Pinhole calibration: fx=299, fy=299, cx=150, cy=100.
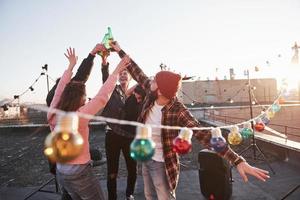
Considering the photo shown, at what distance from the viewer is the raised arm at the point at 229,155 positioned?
8.61 feet

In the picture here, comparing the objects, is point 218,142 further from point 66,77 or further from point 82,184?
point 66,77

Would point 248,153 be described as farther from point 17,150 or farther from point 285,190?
Answer: point 17,150

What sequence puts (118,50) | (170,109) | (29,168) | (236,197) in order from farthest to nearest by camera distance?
(29,168)
(236,197)
(118,50)
(170,109)

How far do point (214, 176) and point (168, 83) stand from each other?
250cm

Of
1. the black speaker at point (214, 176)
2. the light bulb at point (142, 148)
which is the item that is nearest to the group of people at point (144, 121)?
the light bulb at point (142, 148)

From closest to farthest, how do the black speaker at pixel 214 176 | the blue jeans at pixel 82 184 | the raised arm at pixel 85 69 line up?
the blue jeans at pixel 82 184, the raised arm at pixel 85 69, the black speaker at pixel 214 176

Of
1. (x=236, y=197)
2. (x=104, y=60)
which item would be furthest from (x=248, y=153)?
(x=104, y=60)

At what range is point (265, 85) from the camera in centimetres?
4366

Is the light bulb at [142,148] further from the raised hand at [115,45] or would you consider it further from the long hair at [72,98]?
the raised hand at [115,45]

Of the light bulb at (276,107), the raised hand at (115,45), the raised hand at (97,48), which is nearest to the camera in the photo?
the raised hand at (97,48)

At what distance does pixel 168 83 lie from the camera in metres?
3.25

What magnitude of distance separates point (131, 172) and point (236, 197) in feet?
6.69

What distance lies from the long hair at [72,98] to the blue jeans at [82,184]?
0.62m

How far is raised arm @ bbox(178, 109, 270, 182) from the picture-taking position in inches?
Result: 103
